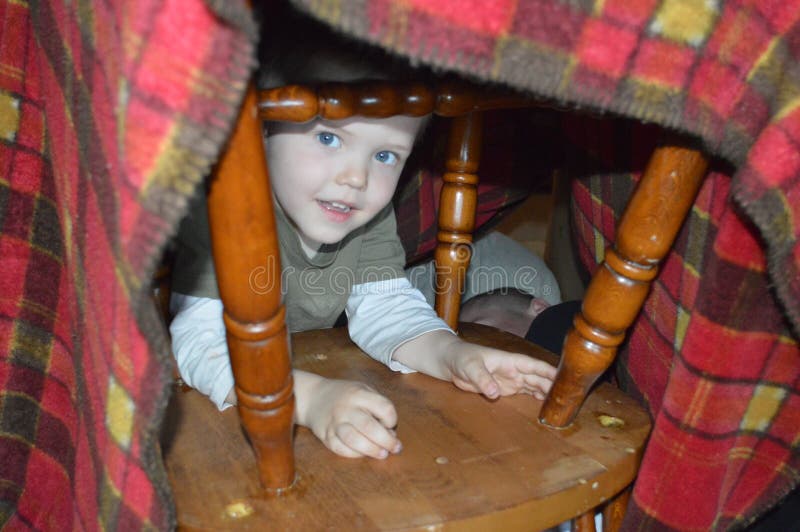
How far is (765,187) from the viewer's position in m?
0.47

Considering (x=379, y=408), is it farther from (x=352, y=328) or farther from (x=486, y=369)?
(x=352, y=328)

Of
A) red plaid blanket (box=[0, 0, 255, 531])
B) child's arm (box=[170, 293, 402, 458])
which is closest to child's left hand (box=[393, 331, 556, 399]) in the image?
child's arm (box=[170, 293, 402, 458])

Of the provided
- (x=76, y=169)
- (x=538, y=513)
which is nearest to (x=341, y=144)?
(x=76, y=169)

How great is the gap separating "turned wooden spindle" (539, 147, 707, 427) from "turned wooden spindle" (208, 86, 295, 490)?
0.81ft

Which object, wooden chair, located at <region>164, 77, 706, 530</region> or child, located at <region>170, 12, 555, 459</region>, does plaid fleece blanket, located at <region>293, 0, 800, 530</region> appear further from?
child, located at <region>170, 12, 555, 459</region>

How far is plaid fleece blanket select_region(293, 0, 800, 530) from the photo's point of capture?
420 mm

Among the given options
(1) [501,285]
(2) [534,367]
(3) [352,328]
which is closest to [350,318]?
(3) [352,328]

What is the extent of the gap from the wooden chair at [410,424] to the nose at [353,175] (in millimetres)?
143

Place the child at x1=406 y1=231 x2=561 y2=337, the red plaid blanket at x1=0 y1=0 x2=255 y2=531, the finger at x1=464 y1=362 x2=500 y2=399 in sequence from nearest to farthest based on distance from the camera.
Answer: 1. the red plaid blanket at x1=0 y1=0 x2=255 y2=531
2. the finger at x1=464 y1=362 x2=500 y2=399
3. the child at x1=406 y1=231 x2=561 y2=337

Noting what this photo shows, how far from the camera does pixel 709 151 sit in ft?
1.68

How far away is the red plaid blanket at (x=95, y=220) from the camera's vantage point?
1.27 ft

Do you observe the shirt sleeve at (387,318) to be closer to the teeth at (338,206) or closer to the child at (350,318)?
the child at (350,318)

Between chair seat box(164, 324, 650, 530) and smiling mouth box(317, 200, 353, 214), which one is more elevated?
smiling mouth box(317, 200, 353, 214)

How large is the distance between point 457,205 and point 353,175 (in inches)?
6.0
